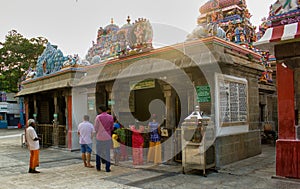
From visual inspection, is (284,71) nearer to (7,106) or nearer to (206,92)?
(206,92)

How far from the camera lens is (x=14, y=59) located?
105 ft

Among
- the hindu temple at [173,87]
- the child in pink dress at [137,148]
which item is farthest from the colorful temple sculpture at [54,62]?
the child in pink dress at [137,148]

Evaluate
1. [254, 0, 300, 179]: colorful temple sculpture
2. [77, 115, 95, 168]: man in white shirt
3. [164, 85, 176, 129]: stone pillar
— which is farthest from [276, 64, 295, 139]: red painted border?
[77, 115, 95, 168]: man in white shirt

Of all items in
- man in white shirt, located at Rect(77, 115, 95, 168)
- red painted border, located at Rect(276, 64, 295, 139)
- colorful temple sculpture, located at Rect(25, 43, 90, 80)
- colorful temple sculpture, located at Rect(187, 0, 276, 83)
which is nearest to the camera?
red painted border, located at Rect(276, 64, 295, 139)

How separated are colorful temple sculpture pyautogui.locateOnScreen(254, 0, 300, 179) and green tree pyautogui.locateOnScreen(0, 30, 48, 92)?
29863 mm

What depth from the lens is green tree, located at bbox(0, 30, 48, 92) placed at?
31891mm

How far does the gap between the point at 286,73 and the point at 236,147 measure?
3.05 meters

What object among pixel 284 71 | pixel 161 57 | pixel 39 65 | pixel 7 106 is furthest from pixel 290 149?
pixel 7 106

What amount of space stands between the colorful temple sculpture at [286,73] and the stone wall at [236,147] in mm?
1655

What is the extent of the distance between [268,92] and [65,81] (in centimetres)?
1041

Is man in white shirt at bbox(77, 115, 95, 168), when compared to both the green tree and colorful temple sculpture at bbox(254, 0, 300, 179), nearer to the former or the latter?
colorful temple sculpture at bbox(254, 0, 300, 179)

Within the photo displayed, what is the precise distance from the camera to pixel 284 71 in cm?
671

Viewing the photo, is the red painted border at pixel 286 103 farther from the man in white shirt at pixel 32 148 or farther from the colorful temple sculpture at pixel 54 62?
the colorful temple sculpture at pixel 54 62

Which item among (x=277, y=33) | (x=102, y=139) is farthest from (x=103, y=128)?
(x=277, y=33)
